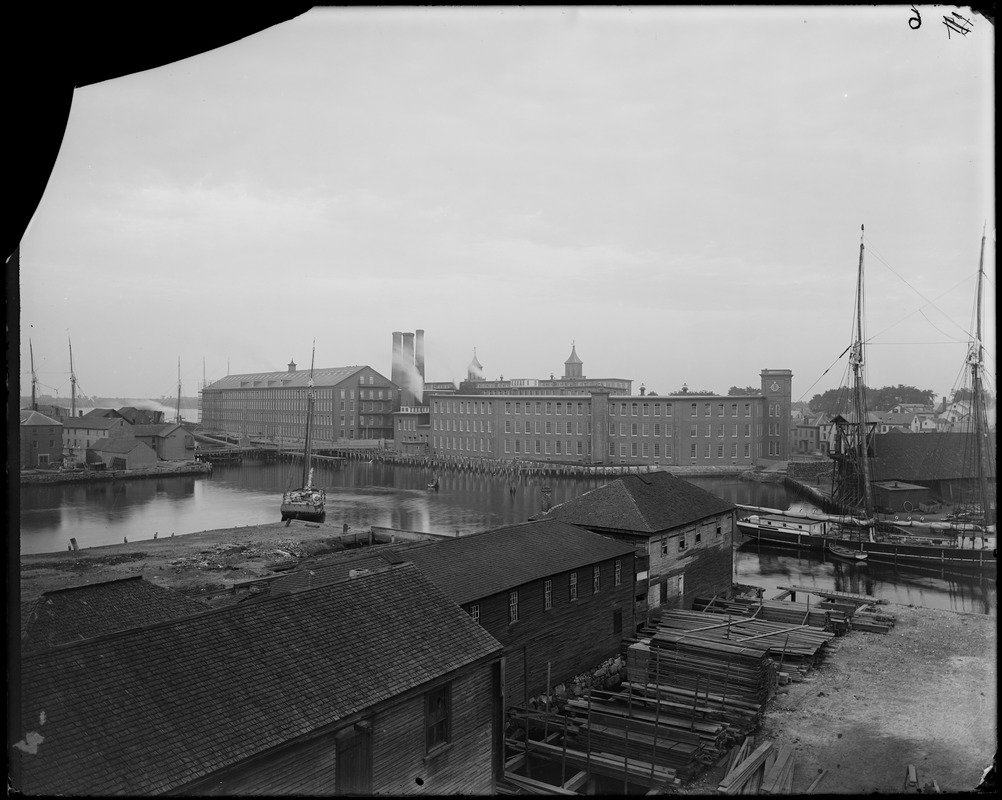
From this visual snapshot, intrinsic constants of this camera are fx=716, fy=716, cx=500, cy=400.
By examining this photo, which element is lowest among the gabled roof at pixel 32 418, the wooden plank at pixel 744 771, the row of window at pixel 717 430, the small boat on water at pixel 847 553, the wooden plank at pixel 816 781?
the small boat on water at pixel 847 553

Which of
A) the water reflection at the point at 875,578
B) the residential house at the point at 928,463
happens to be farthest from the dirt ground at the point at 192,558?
the residential house at the point at 928,463

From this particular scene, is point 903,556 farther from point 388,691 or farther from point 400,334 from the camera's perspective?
point 400,334

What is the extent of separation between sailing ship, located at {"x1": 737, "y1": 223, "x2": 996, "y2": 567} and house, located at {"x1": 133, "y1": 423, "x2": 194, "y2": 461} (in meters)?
43.8

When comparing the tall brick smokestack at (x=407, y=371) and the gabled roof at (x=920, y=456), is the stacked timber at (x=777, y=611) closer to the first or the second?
the gabled roof at (x=920, y=456)

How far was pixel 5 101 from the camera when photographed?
1826 millimetres

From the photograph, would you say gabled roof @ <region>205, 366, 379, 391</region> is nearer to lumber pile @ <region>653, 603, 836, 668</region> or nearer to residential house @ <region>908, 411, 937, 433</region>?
residential house @ <region>908, 411, 937, 433</region>

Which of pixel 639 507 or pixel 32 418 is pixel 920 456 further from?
pixel 32 418

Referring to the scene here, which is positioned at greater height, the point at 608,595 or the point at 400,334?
the point at 400,334

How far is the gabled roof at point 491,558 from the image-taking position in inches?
464

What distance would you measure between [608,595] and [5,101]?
14262mm

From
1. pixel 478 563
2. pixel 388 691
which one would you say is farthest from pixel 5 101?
pixel 478 563

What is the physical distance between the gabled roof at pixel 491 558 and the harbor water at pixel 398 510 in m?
8.59

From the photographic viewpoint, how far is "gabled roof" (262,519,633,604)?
11.8 meters

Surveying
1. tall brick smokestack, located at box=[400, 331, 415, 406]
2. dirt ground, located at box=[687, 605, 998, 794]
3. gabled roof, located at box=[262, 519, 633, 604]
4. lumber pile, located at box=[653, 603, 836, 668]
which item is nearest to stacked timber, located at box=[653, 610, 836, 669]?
lumber pile, located at box=[653, 603, 836, 668]
